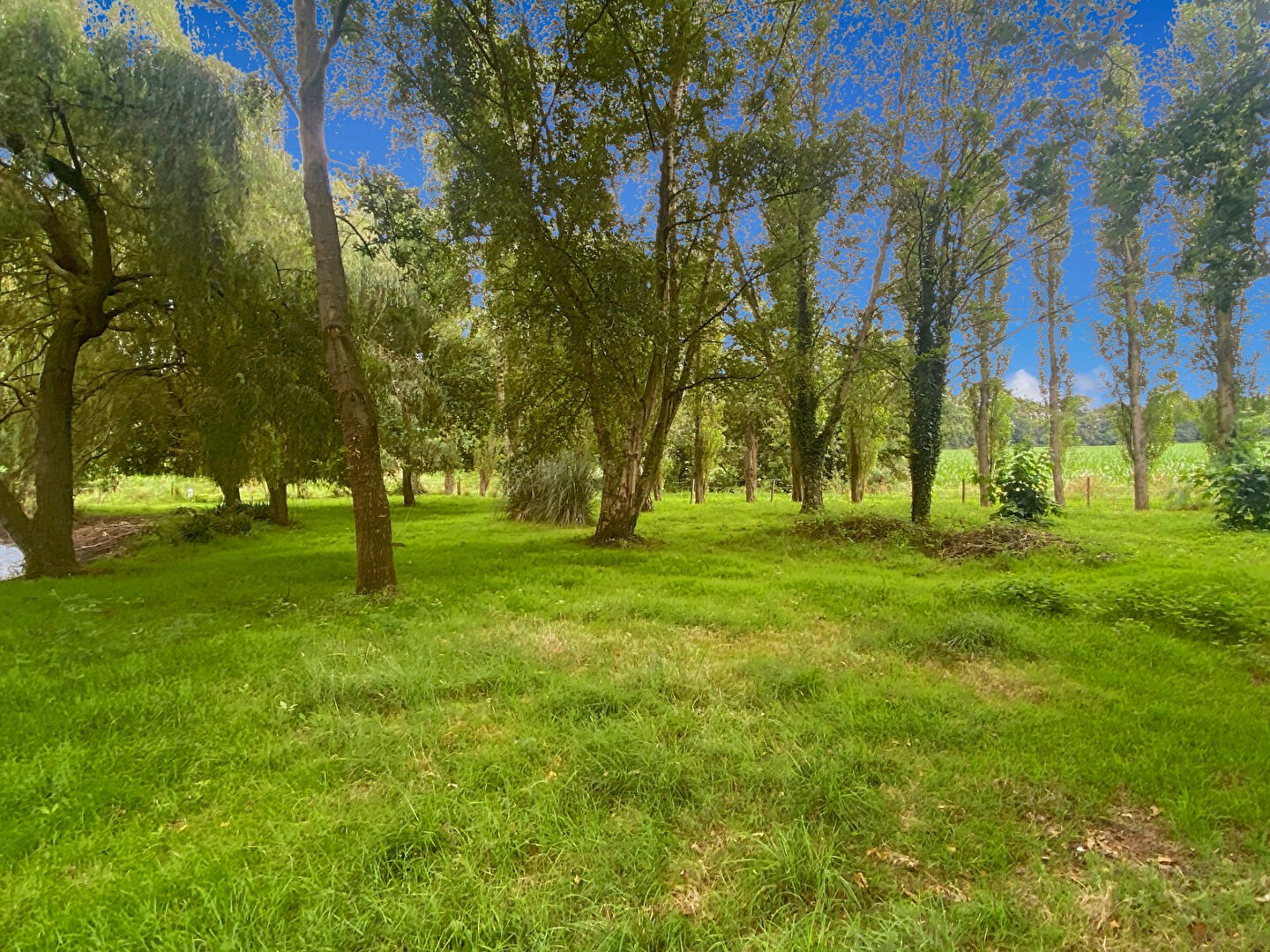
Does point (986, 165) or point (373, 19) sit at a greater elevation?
point (373, 19)

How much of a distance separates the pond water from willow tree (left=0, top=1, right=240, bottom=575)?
2.66 meters

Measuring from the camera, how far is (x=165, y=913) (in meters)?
2.31

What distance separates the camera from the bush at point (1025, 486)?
13.9m

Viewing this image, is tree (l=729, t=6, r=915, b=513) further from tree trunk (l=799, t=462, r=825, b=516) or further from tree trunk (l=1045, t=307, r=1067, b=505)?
tree trunk (l=1045, t=307, r=1067, b=505)

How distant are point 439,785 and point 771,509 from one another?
1617cm

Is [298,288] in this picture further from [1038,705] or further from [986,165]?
[1038,705]

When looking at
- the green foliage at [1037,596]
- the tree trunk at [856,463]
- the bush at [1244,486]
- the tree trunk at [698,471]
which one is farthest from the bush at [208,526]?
the bush at [1244,486]

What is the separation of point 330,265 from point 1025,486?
15.0 meters

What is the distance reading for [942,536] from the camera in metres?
11.5

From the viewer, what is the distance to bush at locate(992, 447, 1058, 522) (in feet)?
45.7

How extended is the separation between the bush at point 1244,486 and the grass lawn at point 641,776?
23.3 feet

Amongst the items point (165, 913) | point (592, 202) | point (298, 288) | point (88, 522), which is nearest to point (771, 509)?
point (592, 202)

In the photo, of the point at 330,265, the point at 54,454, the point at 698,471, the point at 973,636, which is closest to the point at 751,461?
the point at 698,471

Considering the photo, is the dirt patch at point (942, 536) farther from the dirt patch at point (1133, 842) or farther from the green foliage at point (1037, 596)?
the dirt patch at point (1133, 842)
